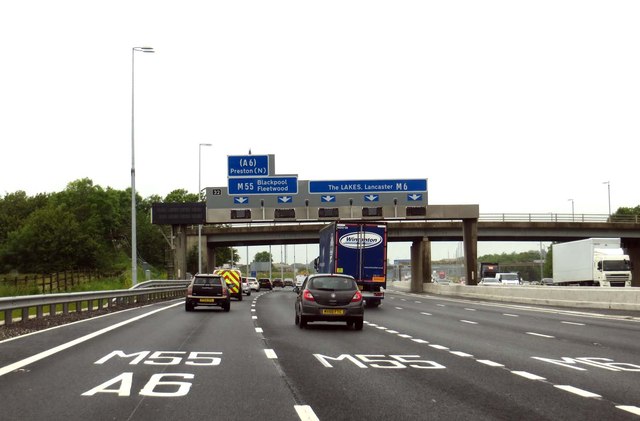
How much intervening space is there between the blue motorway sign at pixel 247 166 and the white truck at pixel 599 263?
22.6 m

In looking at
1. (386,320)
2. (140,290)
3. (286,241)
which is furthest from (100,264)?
(386,320)

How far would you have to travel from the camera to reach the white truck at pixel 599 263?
170 feet

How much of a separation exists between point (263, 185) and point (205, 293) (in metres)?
21.7

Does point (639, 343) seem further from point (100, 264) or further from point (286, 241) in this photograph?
point (100, 264)

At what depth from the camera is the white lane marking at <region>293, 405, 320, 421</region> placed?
22.5 ft

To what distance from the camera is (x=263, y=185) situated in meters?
49.1

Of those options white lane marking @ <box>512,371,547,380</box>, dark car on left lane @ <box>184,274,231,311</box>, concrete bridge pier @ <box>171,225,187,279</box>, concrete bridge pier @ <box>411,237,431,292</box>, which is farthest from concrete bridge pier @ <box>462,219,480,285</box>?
white lane marking @ <box>512,371,547,380</box>

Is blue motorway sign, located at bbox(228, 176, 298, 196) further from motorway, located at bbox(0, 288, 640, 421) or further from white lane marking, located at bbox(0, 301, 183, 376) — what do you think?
motorway, located at bbox(0, 288, 640, 421)

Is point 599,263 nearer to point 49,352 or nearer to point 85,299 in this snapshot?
point 85,299

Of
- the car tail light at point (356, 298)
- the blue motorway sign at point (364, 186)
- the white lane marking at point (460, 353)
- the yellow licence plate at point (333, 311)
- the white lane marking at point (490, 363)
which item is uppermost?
the blue motorway sign at point (364, 186)

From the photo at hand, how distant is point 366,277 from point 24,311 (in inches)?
635

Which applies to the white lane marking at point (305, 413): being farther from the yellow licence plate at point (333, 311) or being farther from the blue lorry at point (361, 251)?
the blue lorry at point (361, 251)

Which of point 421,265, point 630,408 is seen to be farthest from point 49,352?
point 421,265

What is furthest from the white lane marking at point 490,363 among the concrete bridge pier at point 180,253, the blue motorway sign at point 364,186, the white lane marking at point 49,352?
the concrete bridge pier at point 180,253
